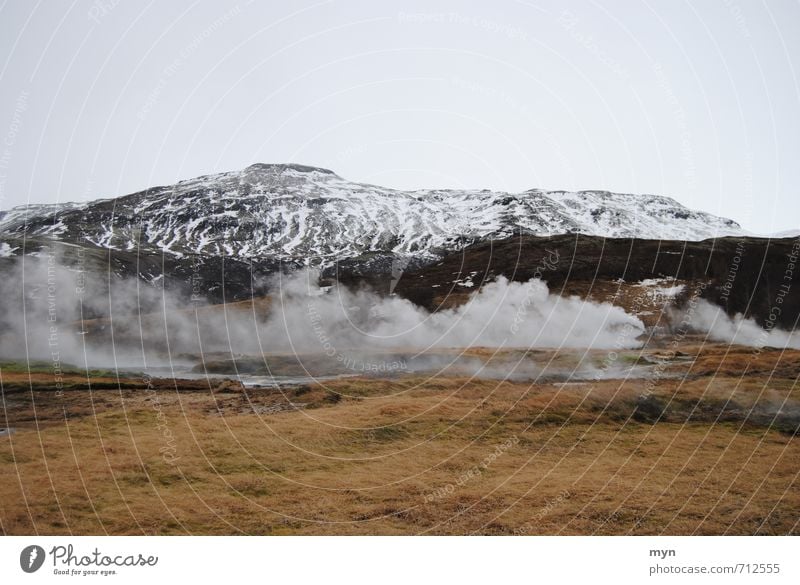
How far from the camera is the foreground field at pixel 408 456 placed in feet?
70.1

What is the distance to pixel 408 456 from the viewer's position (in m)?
28.0

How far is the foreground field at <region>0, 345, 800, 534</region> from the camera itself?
2138 centimetres

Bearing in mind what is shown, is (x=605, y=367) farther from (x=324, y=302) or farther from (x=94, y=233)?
(x=94, y=233)
